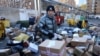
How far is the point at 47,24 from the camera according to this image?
346 cm

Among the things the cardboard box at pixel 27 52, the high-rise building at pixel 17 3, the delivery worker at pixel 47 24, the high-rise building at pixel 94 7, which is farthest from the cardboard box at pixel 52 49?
the high-rise building at pixel 94 7

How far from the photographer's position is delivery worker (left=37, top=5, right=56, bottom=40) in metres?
3.39

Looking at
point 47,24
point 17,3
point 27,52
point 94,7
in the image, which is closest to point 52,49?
point 47,24

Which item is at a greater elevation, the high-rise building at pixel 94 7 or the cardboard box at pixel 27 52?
the high-rise building at pixel 94 7

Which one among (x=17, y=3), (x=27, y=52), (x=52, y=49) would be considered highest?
(x=17, y=3)

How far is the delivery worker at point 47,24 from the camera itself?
3387 mm

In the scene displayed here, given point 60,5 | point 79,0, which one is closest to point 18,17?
point 60,5

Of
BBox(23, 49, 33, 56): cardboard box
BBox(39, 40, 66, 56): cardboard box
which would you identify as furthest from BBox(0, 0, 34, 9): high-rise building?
BBox(39, 40, 66, 56): cardboard box

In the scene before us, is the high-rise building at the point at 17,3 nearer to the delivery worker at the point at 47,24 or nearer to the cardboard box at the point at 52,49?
the delivery worker at the point at 47,24

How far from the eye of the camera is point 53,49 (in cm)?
235

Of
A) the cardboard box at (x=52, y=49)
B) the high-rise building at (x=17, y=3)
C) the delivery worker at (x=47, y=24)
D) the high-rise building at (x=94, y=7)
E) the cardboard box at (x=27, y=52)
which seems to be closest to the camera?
the cardboard box at (x=52, y=49)

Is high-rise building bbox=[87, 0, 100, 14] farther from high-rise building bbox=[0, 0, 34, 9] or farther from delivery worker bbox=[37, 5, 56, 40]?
delivery worker bbox=[37, 5, 56, 40]

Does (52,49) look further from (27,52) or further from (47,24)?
(27,52)

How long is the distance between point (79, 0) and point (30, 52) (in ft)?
37.9
